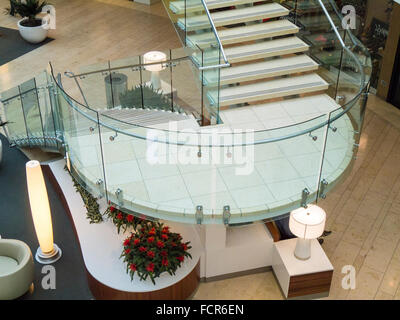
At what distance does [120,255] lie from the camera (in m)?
8.09

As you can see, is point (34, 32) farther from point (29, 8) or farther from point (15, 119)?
point (15, 119)

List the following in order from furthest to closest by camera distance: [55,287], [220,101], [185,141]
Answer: [220,101] → [55,287] → [185,141]

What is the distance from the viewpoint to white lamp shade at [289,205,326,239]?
306 inches

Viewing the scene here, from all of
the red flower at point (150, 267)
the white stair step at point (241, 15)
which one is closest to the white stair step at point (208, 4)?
the white stair step at point (241, 15)

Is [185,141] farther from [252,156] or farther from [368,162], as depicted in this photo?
[368,162]

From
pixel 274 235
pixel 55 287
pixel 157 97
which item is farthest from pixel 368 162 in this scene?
pixel 55 287

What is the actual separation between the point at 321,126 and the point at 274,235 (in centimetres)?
201

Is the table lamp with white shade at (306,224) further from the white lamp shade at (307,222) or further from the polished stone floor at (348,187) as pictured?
the polished stone floor at (348,187)

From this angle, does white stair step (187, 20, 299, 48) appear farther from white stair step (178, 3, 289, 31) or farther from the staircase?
white stair step (178, 3, 289, 31)

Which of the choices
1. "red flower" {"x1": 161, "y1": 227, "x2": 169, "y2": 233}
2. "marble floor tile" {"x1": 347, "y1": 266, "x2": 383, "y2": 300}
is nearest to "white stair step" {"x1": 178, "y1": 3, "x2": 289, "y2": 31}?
"red flower" {"x1": 161, "y1": 227, "x2": 169, "y2": 233}

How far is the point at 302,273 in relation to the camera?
8109 millimetres

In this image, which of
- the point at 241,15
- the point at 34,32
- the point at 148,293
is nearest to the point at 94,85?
the point at 241,15

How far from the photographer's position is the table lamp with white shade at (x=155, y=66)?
10.6m

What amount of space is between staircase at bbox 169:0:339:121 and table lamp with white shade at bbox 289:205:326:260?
6.80ft
